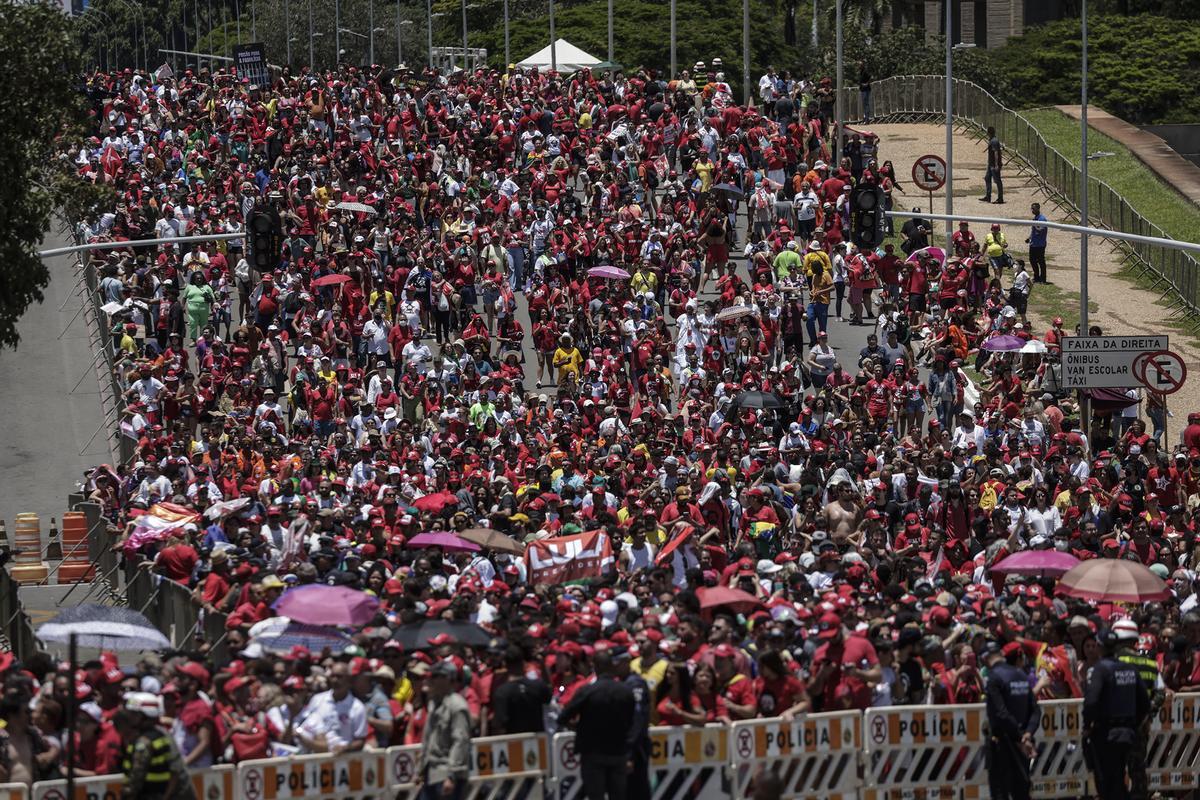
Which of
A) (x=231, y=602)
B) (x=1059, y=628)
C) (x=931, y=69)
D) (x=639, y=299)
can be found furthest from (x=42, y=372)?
(x=931, y=69)

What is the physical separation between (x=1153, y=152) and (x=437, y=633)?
51955 mm

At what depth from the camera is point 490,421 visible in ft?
95.8

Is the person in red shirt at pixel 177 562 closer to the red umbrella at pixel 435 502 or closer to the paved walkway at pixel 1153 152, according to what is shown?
the red umbrella at pixel 435 502

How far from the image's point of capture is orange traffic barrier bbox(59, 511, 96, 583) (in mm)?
28609

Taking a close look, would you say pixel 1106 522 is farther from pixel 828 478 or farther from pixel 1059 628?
pixel 1059 628

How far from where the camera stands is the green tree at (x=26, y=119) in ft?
86.2

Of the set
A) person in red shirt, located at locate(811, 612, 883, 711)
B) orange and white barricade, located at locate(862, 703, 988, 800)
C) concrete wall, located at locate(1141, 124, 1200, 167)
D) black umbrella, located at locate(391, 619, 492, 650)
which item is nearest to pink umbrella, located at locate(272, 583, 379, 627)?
black umbrella, located at locate(391, 619, 492, 650)

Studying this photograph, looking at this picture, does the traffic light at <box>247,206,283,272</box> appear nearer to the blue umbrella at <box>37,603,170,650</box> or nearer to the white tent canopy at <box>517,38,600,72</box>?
the blue umbrella at <box>37,603,170,650</box>

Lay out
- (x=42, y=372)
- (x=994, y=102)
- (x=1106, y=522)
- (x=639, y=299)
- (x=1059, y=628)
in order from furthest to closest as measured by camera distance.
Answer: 1. (x=994, y=102)
2. (x=42, y=372)
3. (x=639, y=299)
4. (x=1106, y=522)
5. (x=1059, y=628)

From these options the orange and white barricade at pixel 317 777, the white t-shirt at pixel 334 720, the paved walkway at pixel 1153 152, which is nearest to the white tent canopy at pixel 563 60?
the paved walkway at pixel 1153 152

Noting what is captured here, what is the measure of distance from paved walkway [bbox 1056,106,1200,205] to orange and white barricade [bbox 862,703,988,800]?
150 feet

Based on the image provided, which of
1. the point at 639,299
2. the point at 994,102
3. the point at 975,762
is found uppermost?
the point at 994,102

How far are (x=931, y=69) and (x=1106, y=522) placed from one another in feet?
187

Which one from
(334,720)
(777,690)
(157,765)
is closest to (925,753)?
(777,690)
